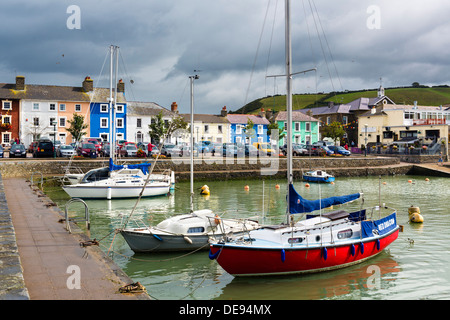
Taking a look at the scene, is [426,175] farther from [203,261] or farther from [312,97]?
[312,97]

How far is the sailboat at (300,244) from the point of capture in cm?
1338

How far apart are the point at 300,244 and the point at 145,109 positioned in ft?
203

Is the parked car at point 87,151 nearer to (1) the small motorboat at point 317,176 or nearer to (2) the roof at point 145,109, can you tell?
(2) the roof at point 145,109

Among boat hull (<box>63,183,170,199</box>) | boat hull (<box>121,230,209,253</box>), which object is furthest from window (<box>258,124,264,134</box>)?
boat hull (<box>121,230,209,253</box>)

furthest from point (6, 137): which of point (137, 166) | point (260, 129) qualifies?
point (260, 129)

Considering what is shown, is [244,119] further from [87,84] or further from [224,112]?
[87,84]

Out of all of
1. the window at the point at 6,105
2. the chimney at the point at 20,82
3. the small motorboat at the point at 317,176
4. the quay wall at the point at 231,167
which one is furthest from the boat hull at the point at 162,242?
the chimney at the point at 20,82

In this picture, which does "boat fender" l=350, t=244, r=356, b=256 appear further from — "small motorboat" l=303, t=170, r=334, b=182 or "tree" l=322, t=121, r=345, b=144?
"tree" l=322, t=121, r=345, b=144

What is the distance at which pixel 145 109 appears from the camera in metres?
72.5

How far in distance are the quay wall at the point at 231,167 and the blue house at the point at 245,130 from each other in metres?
26.7

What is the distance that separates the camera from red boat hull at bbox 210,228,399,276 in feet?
43.7
